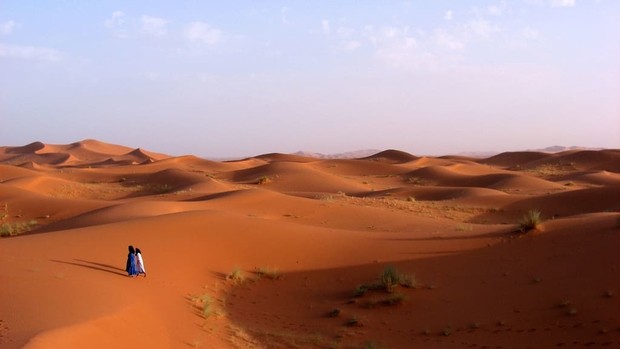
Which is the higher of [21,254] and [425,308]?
[21,254]

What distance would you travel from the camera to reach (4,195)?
27.8 meters

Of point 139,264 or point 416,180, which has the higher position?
point 416,180

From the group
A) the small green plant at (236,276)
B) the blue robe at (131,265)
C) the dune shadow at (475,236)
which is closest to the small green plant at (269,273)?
the small green plant at (236,276)

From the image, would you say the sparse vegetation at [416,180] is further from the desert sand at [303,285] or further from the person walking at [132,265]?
the person walking at [132,265]

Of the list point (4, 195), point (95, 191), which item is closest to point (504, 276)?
point (4, 195)

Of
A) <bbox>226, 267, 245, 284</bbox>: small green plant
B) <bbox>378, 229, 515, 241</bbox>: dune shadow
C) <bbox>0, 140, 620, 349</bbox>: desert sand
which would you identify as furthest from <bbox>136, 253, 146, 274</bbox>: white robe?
<bbox>378, 229, 515, 241</bbox>: dune shadow

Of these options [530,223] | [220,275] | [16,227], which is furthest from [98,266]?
[16,227]

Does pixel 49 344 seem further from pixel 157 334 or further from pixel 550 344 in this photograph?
pixel 550 344

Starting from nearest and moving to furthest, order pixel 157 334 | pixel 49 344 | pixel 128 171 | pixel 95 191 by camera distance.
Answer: pixel 49 344, pixel 157 334, pixel 95 191, pixel 128 171

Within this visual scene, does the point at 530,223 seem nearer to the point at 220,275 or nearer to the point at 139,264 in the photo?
the point at 220,275

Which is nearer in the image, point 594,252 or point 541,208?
point 594,252

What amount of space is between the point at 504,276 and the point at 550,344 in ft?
9.83

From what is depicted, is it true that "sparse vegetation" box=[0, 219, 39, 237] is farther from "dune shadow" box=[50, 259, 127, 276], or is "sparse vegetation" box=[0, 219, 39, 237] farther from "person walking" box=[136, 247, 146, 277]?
"person walking" box=[136, 247, 146, 277]

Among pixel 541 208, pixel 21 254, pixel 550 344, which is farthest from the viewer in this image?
pixel 541 208
